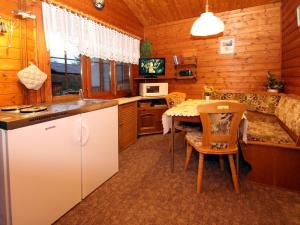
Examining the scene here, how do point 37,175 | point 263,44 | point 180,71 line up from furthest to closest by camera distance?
point 180,71
point 263,44
point 37,175

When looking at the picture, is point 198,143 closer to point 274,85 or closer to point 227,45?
point 274,85

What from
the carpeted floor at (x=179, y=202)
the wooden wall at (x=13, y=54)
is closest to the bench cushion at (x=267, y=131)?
the carpeted floor at (x=179, y=202)

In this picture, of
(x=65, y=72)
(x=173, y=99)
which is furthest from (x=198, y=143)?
(x=65, y=72)

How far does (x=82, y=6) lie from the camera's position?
2.89m

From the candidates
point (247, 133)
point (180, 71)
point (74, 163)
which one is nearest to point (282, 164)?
point (247, 133)

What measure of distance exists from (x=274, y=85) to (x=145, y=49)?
8.32ft

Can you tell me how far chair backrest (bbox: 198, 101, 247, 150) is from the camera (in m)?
1.89

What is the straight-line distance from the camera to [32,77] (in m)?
2.07

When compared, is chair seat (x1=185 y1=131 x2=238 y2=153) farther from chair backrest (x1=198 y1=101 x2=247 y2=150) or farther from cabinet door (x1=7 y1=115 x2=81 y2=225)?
cabinet door (x1=7 y1=115 x2=81 y2=225)

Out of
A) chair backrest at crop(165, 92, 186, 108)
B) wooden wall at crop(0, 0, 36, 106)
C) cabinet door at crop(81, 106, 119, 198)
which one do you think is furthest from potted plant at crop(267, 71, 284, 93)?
wooden wall at crop(0, 0, 36, 106)

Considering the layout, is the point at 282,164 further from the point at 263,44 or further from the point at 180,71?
the point at 180,71

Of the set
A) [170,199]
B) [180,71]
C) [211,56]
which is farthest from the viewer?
[180,71]

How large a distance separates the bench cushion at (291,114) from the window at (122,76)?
2722mm

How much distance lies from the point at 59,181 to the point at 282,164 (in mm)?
2082
